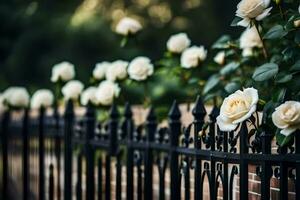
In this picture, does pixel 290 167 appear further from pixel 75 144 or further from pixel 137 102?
pixel 137 102

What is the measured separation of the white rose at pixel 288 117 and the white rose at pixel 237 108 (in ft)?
0.35

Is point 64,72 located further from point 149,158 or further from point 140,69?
point 149,158

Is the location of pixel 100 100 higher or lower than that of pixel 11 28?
lower

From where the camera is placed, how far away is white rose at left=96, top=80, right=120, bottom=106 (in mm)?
5352

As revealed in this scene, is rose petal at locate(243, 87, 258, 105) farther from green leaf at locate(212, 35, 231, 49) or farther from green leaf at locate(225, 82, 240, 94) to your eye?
green leaf at locate(212, 35, 231, 49)

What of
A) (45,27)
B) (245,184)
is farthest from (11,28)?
(245,184)

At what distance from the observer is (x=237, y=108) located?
9.16 feet

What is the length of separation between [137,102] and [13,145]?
4.46 meters

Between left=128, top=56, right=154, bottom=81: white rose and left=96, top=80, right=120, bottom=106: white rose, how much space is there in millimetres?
194

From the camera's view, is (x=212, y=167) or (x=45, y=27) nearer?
(x=212, y=167)

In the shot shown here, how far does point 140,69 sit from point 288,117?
267 cm

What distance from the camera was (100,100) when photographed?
5438 millimetres

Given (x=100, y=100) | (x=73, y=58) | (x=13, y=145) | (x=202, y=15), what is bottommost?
(x=13, y=145)

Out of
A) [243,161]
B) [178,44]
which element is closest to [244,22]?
[243,161]
